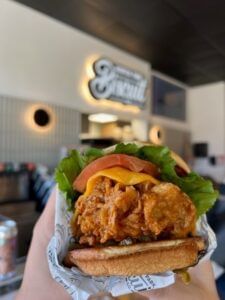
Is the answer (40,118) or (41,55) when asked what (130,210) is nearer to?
(40,118)

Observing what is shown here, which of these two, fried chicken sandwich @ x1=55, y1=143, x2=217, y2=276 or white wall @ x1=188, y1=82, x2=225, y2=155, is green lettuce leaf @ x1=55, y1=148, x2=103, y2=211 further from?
white wall @ x1=188, y1=82, x2=225, y2=155

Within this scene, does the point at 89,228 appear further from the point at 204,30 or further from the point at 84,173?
the point at 204,30

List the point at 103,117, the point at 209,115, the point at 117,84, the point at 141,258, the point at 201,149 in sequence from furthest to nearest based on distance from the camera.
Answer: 1. the point at 209,115
2. the point at 201,149
3. the point at 103,117
4. the point at 117,84
5. the point at 141,258

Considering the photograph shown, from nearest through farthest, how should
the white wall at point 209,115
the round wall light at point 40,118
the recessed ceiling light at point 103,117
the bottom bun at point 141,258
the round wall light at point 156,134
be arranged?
the bottom bun at point 141,258 → the round wall light at point 40,118 → the recessed ceiling light at point 103,117 → the round wall light at point 156,134 → the white wall at point 209,115

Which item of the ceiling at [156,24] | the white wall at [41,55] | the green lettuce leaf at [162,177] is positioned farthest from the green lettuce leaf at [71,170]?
the ceiling at [156,24]

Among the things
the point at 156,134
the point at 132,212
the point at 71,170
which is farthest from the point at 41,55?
the point at 132,212

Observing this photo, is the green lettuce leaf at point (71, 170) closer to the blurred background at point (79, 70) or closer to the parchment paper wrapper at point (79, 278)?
the parchment paper wrapper at point (79, 278)
